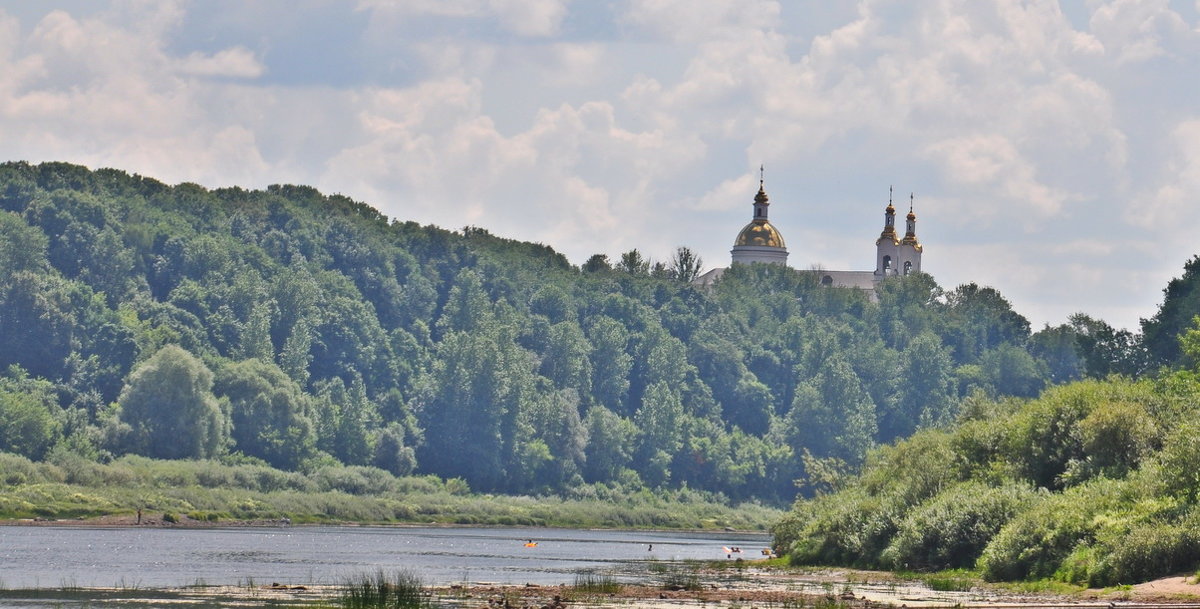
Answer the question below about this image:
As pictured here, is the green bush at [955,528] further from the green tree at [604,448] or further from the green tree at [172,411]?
the green tree at [604,448]

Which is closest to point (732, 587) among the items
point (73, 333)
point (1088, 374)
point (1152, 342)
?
point (1152, 342)

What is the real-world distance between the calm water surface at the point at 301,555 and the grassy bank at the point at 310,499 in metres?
7.66

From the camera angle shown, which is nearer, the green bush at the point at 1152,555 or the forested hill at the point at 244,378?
the green bush at the point at 1152,555

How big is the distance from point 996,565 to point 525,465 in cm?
11570

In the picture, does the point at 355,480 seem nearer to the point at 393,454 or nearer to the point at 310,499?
the point at 310,499

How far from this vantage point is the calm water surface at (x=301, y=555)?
2709 inches

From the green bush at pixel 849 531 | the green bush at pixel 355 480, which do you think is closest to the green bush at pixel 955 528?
the green bush at pixel 849 531

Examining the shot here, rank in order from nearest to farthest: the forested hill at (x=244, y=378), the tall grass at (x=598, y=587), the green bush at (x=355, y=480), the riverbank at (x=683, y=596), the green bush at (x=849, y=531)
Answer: the riverbank at (x=683, y=596) < the tall grass at (x=598, y=587) < the green bush at (x=849, y=531) < the forested hill at (x=244, y=378) < the green bush at (x=355, y=480)

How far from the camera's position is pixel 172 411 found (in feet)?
492

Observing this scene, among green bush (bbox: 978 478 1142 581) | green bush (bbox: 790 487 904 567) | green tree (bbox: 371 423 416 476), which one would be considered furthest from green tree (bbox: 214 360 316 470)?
green bush (bbox: 978 478 1142 581)

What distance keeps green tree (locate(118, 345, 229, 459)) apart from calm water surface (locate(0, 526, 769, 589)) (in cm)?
1758

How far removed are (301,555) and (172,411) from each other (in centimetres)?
6384

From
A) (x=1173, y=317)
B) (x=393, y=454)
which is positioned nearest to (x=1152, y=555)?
(x=1173, y=317)

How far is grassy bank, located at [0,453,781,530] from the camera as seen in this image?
12619cm
